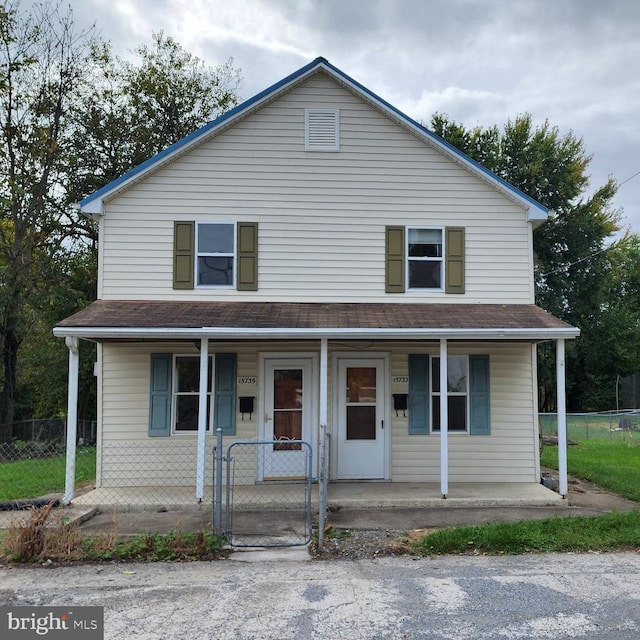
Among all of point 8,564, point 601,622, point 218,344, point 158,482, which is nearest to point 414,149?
point 218,344

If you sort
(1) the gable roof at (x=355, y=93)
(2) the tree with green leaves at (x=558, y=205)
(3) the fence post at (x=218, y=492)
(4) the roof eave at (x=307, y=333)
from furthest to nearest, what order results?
(2) the tree with green leaves at (x=558, y=205), (1) the gable roof at (x=355, y=93), (4) the roof eave at (x=307, y=333), (3) the fence post at (x=218, y=492)

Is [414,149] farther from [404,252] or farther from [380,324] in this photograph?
[380,324]

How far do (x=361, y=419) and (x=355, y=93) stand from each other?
5.91 meters

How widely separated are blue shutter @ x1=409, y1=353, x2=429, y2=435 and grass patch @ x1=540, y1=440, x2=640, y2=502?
3.38 metres

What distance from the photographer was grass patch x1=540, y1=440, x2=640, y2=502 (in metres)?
9.77

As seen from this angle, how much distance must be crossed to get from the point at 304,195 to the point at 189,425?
15.0 ft

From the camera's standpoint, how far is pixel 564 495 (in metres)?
8.50

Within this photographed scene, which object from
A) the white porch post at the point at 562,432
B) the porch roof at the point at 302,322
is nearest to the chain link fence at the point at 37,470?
the porch roof at the point at 302,322

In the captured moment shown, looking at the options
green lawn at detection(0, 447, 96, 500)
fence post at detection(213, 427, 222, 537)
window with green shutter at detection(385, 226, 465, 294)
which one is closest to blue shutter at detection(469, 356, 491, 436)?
window with green shutter at detection(385, 226, 465, 294)

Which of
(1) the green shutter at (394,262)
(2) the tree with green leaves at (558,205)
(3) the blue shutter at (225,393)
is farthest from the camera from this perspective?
(2) the tree with green leaves at (558,205)

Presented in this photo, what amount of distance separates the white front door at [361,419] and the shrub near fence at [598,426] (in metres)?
9.28

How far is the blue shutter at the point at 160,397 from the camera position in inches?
378

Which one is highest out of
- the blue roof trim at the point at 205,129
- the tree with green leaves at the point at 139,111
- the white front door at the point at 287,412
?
the tree with green leaves at the point at 139,111

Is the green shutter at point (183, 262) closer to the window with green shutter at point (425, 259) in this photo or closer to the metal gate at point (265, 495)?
the metal gate at point (265, 495)
